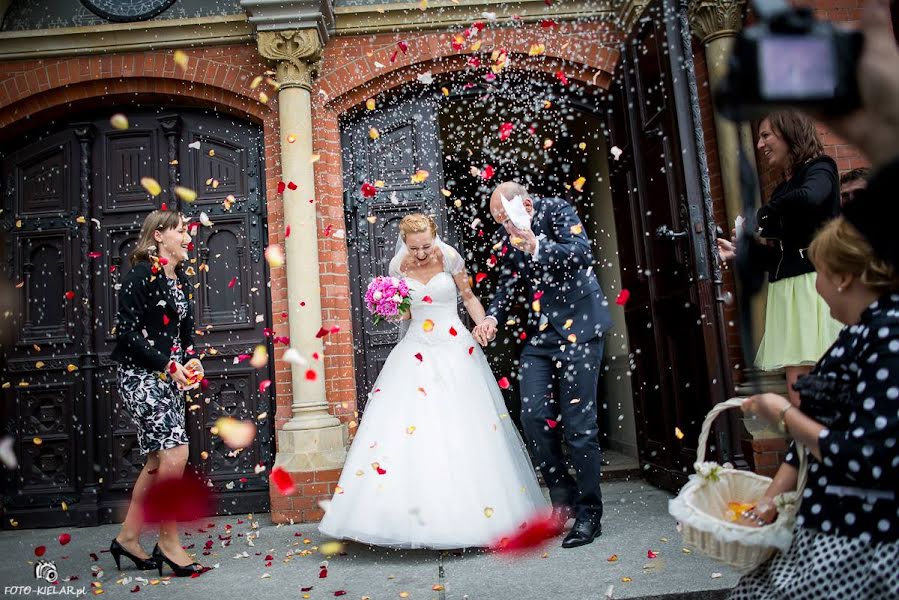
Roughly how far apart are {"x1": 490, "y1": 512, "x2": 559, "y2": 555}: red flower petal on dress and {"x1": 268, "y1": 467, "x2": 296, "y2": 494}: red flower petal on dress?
6.40 ft

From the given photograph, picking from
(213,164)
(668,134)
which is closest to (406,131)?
(213,164)

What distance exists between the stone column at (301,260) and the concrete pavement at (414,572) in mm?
718

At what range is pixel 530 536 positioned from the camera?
13.3 ft

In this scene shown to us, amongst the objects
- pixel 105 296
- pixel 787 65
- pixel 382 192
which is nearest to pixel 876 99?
pixel 787 65

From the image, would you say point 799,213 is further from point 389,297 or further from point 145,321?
point 145,321

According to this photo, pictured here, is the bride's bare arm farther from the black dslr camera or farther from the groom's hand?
the black dslr camera

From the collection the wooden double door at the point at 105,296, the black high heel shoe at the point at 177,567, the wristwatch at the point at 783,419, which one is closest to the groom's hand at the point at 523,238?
the wristwatch at the point at 783,419

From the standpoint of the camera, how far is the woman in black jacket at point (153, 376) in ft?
12.6

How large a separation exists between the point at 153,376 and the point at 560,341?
2.27 m

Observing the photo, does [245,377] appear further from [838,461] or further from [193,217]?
[838,461]

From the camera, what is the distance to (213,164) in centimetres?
613

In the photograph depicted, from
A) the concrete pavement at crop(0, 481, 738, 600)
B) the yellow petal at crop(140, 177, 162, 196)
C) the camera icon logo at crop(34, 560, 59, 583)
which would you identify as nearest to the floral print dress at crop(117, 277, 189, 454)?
the concrete pavement at crop(0, 481, 738, 600)

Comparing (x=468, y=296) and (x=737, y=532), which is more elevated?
(x=468, y=296)

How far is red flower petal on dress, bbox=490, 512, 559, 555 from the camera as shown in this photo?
3.91 meters
